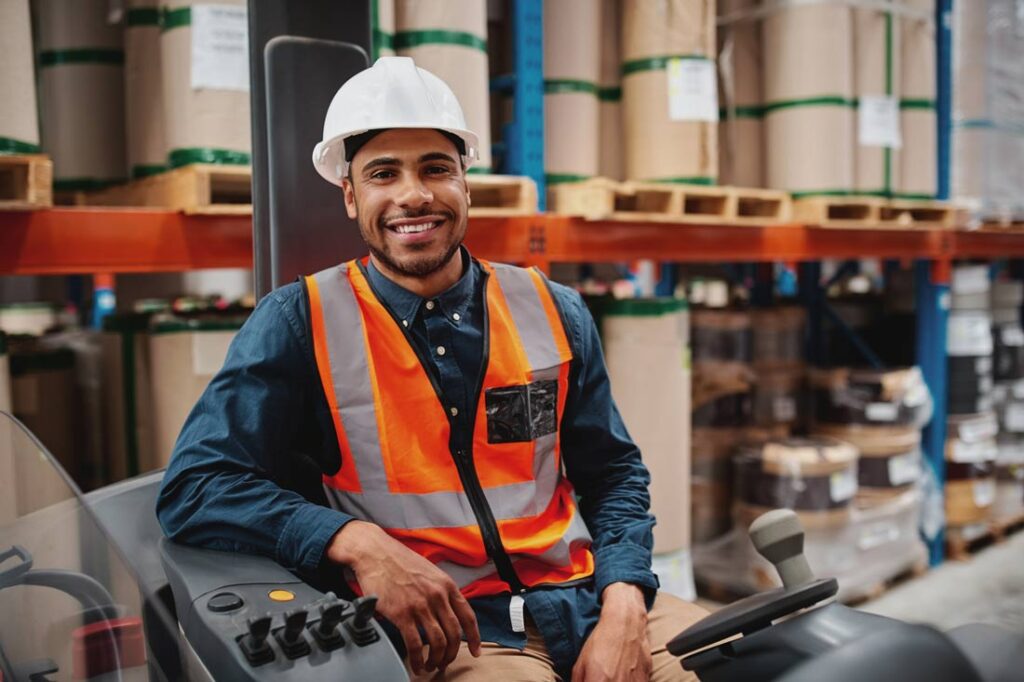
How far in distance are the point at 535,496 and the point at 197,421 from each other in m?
0.74

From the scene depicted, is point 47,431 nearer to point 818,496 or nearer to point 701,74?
point 701,74

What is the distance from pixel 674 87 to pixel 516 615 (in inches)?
95.9

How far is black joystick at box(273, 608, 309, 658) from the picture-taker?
120cm

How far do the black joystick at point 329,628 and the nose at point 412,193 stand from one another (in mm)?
927

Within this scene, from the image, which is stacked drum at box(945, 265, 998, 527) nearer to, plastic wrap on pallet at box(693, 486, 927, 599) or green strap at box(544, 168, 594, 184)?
plastic wrap on pallet at box(693, 486, 927, 599)

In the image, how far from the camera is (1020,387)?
18.5ft

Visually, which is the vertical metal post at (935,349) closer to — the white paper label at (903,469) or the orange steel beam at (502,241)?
the orange steel beam at (502,241)

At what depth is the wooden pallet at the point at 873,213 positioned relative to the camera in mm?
4082

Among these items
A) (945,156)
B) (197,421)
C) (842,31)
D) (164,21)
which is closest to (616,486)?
(197,421)

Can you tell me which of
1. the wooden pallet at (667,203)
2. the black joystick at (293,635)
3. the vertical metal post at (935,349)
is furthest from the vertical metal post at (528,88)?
the vertical metal post at (935,349)

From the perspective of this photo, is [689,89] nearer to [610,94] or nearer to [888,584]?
[610,94]

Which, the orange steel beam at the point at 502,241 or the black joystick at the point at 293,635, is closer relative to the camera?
the black joystick at the point at 293,635

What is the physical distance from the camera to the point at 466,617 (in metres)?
1.55

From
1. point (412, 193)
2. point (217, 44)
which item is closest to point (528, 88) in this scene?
point (217, 44)
